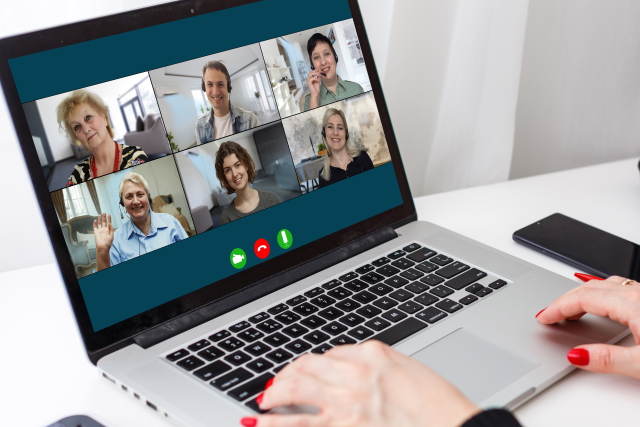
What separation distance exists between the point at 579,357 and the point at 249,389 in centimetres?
33

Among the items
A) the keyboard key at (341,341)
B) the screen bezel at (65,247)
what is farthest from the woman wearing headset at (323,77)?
the keyboard key at (341,341)

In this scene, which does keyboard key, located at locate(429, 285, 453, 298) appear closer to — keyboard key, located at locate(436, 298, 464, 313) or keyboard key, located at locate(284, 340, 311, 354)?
keyboard key, located at locate(436, 298, 464, 313)

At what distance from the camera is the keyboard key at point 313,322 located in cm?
66

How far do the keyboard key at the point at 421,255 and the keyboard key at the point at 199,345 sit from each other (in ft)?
0.97

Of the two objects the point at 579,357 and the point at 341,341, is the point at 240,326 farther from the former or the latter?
the point at 579,357

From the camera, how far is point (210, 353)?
63 centimetres

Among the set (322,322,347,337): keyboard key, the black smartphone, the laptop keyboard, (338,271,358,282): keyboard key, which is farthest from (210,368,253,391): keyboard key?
the black smartphone

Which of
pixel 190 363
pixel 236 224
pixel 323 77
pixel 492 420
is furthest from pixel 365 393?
pixel 323 77

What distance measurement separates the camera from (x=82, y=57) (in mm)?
646

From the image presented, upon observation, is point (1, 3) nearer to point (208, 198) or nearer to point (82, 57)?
point (82, 57)

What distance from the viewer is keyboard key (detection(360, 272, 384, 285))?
74 centimetres

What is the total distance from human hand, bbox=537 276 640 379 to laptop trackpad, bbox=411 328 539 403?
0.05 m

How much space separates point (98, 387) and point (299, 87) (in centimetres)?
45

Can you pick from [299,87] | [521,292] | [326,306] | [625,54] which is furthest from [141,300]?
[625,54]
